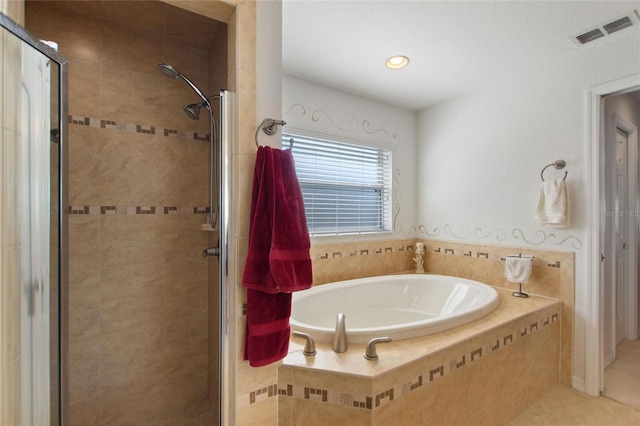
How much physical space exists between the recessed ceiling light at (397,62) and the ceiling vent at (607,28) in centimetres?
105

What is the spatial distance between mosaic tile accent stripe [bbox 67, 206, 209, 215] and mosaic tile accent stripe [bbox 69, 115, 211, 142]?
1.51 ft

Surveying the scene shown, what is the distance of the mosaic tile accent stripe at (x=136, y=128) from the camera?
5.40 feet

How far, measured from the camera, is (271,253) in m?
1.08

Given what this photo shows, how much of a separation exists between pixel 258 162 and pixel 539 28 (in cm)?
201

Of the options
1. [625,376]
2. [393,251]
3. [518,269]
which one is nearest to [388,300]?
[393,251]

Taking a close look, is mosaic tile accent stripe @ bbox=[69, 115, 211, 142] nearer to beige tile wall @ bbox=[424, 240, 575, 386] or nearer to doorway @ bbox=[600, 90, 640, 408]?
beige tile wall @ bbox=[424, 240, 575, 386]

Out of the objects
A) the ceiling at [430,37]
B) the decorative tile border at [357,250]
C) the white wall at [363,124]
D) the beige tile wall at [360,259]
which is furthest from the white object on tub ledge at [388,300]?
Answer: the ceiling at [430,37]

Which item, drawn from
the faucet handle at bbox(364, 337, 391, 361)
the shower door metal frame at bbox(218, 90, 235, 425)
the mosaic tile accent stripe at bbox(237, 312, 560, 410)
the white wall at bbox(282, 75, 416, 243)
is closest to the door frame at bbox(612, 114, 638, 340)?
the white wall at bbox(282, 75, 416, 243)

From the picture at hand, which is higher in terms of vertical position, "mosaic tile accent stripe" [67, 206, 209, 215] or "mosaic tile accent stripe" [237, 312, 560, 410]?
"mosaic tile accent stripe" [67, 206, 209, 215]

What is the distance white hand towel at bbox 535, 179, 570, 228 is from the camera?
209 cm

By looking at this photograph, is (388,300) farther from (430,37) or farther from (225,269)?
(430,37)

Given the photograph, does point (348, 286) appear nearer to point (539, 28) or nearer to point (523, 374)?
point (523, 374)

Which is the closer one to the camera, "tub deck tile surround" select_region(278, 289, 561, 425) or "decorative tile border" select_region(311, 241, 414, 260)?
"tub deck tile surround" select_region(278, 289, 561, 425)

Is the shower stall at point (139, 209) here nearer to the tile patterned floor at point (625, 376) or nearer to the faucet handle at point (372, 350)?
the faucet handle at point (372, 350)
